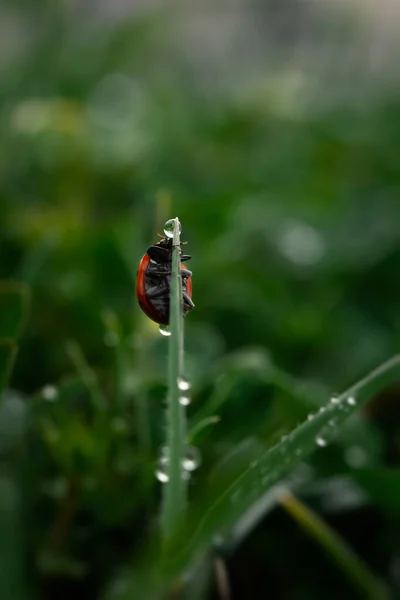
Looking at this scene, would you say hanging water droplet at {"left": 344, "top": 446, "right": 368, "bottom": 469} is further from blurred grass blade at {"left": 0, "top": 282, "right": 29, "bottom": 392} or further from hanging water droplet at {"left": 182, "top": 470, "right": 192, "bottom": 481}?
blurred grass blade at {"left": 0, "top": 282, "right": 29, "bottom": 392}

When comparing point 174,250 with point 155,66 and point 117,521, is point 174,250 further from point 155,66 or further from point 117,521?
point 155,66

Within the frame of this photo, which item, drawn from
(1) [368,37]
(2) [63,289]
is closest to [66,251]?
(2) [63,289]

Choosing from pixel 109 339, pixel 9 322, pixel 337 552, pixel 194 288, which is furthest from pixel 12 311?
pixel 194 288

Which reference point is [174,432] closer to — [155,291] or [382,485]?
[155,291]

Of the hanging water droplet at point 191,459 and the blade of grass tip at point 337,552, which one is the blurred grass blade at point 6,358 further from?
the blade of grass tip at point 337,552

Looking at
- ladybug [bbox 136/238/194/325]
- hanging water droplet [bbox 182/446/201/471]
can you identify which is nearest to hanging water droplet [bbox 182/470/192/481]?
hanging water droplet [bbox 182/446/201/471]

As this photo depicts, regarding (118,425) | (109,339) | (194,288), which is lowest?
(118,425)
